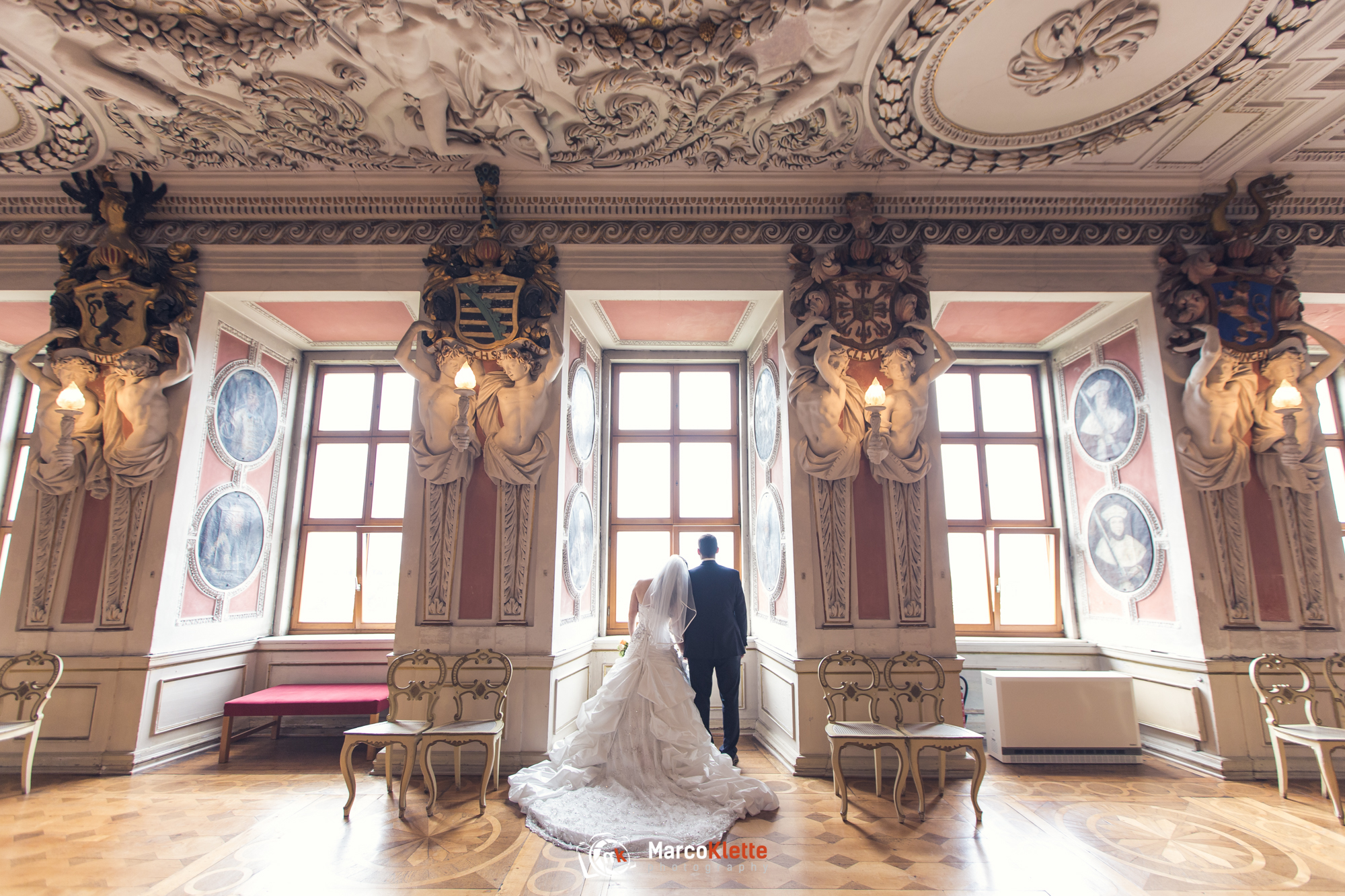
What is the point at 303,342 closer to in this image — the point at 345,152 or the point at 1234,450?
the point at 345,152

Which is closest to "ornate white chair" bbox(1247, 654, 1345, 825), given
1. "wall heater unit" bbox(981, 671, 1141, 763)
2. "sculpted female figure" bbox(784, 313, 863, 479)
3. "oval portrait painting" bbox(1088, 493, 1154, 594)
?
"wall heater unit" bbox(981, 671, 1141, 763)

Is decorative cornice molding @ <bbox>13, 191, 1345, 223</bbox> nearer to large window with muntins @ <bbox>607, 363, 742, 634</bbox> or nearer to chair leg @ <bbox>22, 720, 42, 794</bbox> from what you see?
large window with muntins @ <bbox>607, 363, 742, 634</bbox>

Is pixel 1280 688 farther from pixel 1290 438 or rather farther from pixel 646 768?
pixel 646 768

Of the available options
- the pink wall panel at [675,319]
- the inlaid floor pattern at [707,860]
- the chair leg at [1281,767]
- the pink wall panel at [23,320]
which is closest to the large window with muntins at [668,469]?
the pink wall panel at [675,319]

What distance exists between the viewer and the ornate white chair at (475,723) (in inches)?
145

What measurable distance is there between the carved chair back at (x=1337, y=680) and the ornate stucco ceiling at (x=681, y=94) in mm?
3671

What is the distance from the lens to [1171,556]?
16.0 feet

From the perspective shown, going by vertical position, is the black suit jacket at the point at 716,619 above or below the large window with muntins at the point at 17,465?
below

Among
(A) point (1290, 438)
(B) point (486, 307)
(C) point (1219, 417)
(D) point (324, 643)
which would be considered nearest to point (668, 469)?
(B) point (486, 307)

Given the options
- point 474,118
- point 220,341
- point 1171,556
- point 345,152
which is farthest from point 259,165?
point 1171,556

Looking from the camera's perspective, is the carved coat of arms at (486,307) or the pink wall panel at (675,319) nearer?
the carved coat of arms at (486,307)

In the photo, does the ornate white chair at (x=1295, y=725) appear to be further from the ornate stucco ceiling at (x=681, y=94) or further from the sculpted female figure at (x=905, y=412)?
the ornate stucco ceiling at (x=681, y=94)

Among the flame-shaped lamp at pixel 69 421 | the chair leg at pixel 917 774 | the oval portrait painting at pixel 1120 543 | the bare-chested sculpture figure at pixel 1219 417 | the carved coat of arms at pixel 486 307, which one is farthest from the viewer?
the oval portrait painting at pixel 1120 543

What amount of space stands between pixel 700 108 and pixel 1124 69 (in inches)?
107
